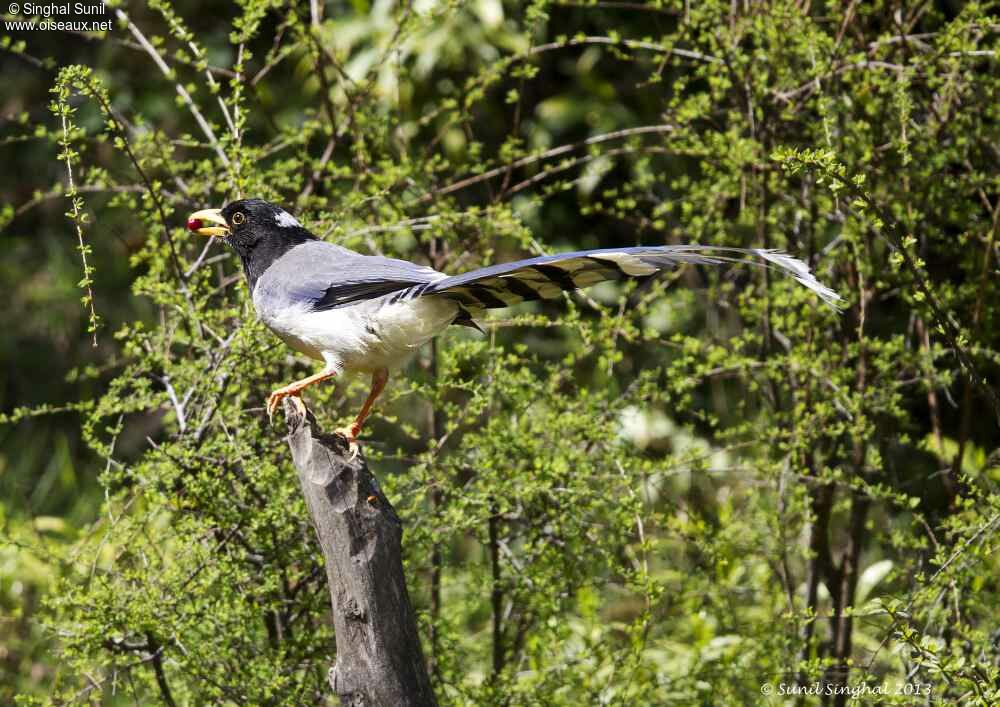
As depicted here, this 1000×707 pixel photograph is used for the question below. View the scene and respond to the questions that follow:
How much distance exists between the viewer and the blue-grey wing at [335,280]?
10.6 ft

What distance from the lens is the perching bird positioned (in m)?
2.99

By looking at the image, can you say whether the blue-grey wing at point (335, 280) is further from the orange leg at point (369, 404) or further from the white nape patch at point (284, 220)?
the orange leg at point (369, 404)

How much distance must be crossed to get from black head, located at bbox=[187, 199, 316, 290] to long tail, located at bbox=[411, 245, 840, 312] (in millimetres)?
697

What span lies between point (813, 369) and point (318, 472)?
2.00 metres

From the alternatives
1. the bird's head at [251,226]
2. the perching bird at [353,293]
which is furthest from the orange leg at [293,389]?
the bird's head at [251,226]

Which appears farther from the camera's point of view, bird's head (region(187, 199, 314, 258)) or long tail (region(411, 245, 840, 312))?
bird's head (region(187, 199, 314, 258))

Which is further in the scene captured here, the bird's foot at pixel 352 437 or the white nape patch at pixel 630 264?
the bird's foot at pixel 352 437

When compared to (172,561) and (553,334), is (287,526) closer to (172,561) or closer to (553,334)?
(172,561)

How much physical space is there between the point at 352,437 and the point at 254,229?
77 cm

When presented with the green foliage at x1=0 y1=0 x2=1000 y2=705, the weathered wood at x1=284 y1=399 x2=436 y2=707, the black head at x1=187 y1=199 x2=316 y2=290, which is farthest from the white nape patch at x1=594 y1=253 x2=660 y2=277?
the black head at x1=187 y1=199 x2=316 y2=290

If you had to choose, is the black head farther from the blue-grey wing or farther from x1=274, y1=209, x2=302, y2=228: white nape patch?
the blue-grey wing

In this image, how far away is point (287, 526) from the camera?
3602 mm

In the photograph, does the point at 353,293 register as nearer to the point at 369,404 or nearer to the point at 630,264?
the point at 369,404

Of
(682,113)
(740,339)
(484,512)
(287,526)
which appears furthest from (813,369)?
(287,526)
